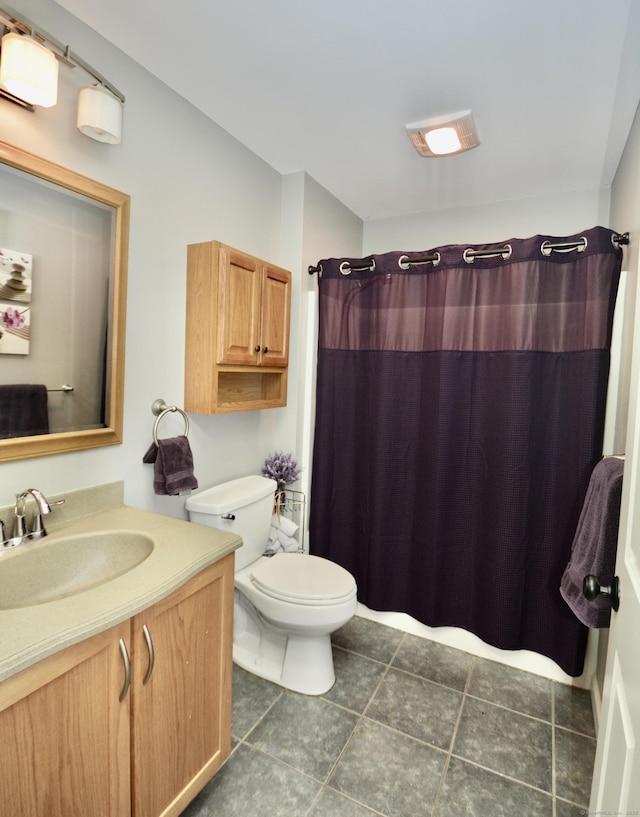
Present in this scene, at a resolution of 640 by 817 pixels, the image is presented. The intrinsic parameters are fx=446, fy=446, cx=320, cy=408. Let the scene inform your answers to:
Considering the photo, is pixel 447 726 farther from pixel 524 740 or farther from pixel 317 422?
pixel 317 422

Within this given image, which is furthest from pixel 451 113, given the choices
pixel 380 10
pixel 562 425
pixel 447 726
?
pixel 447 726

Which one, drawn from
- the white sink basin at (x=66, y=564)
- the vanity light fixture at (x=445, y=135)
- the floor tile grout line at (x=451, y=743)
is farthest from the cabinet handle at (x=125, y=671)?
the vanity light fixture at (x=445, y=135)

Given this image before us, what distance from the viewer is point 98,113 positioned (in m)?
1.35

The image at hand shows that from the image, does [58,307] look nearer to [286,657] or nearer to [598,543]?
[286,657]

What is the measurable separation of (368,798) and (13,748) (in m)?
1.13

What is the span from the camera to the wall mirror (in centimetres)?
126

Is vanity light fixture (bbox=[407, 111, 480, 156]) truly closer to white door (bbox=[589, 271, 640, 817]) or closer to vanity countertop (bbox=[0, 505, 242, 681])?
white door (bbox=[589, 271, 640, 817])

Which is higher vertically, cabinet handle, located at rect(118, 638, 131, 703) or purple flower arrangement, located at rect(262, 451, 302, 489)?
purple flower arrangement, located at rect(262, 451, 302, 489)

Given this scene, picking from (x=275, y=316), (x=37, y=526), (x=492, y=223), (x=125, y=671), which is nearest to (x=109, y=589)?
(x=125, y=671)

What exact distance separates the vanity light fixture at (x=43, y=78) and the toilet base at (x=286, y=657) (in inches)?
76.4

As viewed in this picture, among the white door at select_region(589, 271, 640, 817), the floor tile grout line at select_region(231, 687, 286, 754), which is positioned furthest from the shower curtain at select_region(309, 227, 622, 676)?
the white door at select_region(589, 271, 640, 817)

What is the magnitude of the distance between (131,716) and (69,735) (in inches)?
6.3

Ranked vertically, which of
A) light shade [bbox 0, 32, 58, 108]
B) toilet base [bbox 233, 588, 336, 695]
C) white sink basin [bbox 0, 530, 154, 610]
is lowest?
toilet base [bbox 233, 588, 336, 695]

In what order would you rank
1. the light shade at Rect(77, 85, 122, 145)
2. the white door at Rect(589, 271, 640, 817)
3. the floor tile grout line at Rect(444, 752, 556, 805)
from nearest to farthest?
the white door at Rect(589, 271, 640, 817) < the light shade at Rect(77, 85, 122, 145) < the floor tile grout line at Rect(444, 752, 556, 805)
